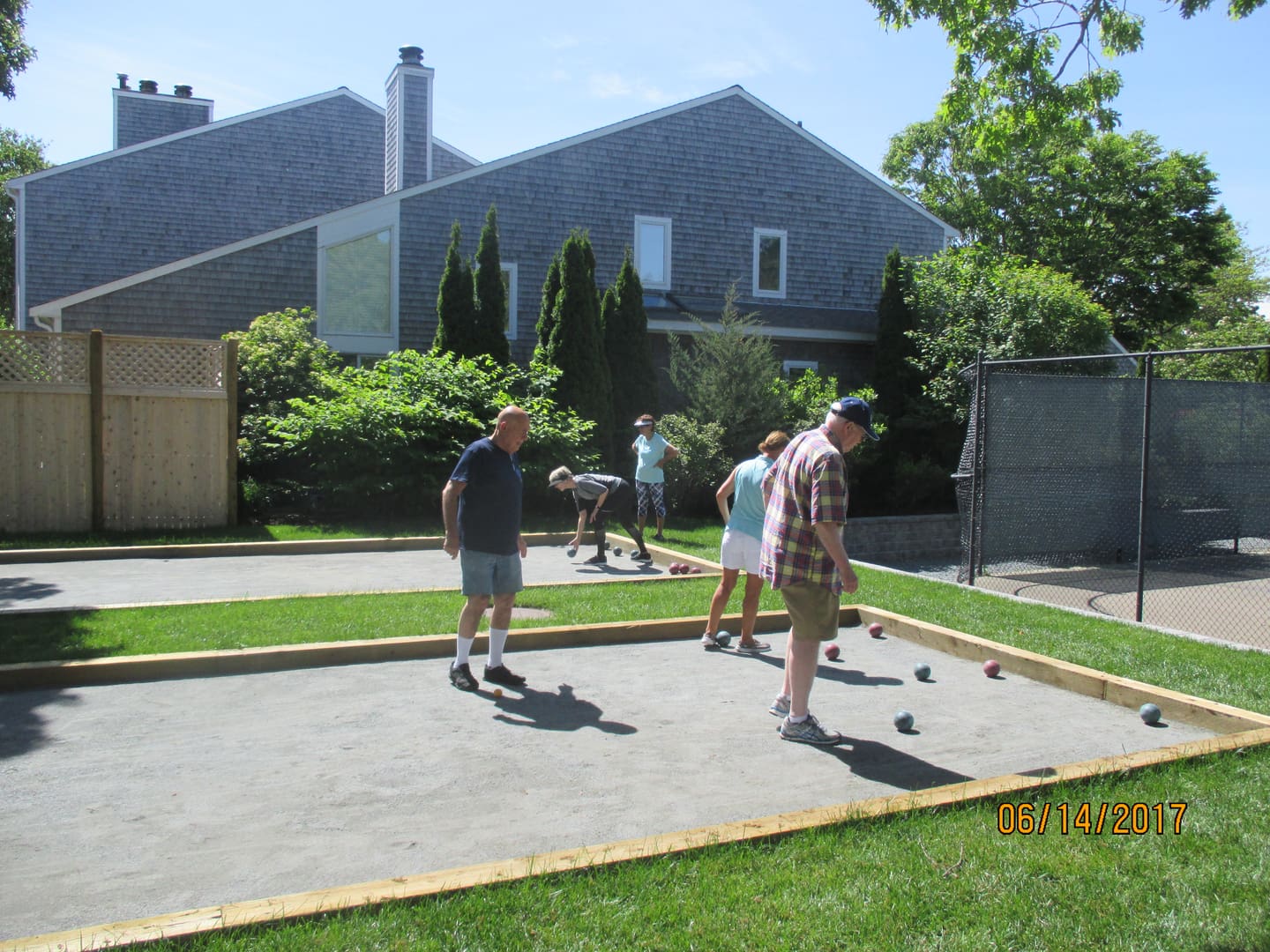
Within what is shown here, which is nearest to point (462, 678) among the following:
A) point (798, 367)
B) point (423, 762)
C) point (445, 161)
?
point (423, 762)

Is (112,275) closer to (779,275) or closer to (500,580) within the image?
(779,275)

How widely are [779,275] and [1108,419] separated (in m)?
11.5

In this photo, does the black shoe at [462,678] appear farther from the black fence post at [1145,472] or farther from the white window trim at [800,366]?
the white window trim at [800,366]

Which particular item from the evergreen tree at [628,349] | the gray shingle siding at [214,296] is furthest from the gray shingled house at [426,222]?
the evergreen tree at [628,349]

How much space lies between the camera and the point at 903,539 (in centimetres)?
1655

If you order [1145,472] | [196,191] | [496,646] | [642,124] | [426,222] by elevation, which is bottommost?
[496,646]

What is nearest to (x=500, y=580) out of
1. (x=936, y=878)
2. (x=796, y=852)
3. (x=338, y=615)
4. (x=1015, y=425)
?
(x=338, y=615)

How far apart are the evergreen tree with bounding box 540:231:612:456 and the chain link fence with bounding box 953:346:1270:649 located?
753cm

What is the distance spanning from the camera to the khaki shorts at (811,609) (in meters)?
5.08

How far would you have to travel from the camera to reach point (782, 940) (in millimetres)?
3166

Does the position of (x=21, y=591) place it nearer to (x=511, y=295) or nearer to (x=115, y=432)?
(x=115, y=432)

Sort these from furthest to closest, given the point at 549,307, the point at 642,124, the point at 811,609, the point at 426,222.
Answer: the point at 642,124, the point at 426,222, the point at 549,307, the point at 811,609

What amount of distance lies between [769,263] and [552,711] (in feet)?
60.1
